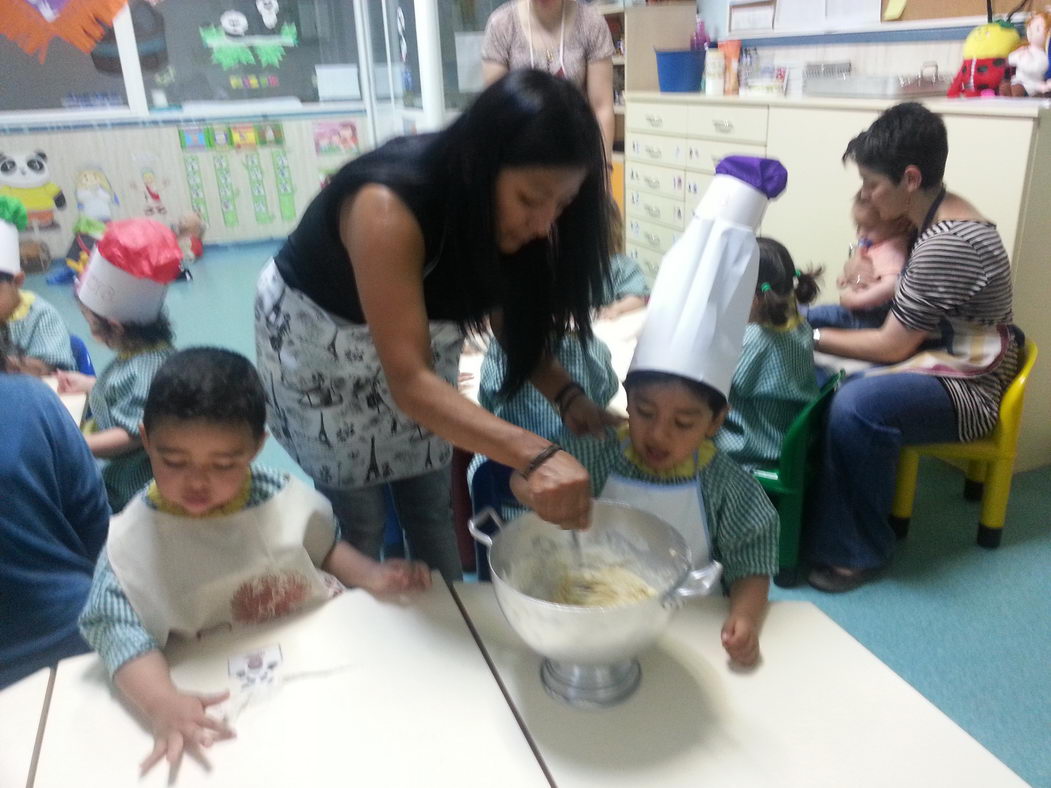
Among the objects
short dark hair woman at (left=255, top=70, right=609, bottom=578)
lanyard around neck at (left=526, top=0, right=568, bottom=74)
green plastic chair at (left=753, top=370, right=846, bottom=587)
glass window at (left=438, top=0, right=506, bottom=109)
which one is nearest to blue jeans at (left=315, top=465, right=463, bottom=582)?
short dark hair woman at (left=255, top=70, right=609, bottom=578)

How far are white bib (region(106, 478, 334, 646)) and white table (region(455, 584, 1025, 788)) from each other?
260 mm

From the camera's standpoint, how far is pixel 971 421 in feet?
6.53

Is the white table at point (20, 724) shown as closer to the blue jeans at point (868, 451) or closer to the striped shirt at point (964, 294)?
the blue jeans at point (868, 451)

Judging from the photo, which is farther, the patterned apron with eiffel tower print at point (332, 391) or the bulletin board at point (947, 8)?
the bulletin board at point (947, 8)

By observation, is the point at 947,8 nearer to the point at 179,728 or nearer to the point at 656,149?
the point at 656,149

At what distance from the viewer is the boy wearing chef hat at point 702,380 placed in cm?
113

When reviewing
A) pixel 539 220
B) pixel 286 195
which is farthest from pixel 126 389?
pixel 286 195

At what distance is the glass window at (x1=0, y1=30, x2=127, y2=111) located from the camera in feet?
16.9

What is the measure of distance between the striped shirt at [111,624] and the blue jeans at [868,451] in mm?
1580

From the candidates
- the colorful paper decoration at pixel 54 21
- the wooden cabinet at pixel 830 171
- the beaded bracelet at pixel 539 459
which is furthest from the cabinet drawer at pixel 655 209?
the colorful paper decoration at pixel 54 21

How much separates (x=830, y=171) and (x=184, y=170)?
439cm

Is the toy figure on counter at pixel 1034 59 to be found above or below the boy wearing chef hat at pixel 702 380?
above

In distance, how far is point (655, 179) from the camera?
12.4ft

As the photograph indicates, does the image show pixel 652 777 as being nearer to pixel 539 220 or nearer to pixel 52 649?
pixel 539 220
